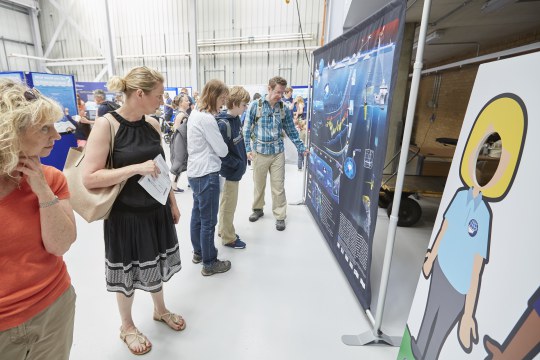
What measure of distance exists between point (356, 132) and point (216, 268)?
64.9 inches

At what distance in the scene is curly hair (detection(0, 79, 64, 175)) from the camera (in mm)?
798

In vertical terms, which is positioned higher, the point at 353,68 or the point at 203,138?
the point at 353,68

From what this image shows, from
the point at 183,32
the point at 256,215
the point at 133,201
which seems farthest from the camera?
the point at 183,32

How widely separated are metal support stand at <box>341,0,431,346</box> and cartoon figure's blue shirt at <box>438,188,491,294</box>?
1.25 ft

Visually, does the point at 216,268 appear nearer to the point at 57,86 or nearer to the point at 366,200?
the point at 366,200

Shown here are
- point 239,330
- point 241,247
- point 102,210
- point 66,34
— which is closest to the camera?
point 102,210

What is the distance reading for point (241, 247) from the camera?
120 inches

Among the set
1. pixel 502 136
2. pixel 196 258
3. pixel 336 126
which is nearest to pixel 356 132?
pixel 336 126

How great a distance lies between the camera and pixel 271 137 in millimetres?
3297

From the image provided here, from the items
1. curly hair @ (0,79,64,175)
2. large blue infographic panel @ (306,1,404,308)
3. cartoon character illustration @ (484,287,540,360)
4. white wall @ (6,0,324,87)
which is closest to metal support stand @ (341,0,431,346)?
large blue infographic panel @ (306,1,404,308)

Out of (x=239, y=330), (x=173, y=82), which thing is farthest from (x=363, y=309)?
(x=173, y=82)

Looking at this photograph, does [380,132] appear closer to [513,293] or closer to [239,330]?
[513,293]

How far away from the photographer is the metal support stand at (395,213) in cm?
146

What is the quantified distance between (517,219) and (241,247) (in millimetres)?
2457
